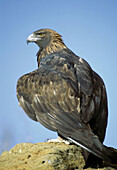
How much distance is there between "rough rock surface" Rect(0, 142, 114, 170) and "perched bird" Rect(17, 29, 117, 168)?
13.2 inches

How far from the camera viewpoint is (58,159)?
723 cm

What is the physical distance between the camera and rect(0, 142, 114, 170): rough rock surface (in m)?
7.15

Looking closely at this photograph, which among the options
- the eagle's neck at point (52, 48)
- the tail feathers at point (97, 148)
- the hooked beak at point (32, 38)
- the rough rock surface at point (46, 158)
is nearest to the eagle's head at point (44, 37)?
the hooked beak at point (32, 38)

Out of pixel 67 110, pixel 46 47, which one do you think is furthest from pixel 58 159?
pixel 46 47

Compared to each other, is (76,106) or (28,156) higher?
(76,106)

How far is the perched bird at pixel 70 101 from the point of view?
281 inches

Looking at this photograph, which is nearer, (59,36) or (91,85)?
(91,85)

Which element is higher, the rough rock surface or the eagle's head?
the eagle's head

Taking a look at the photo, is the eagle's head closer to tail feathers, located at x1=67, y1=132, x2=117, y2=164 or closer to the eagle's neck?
the eagle's neck

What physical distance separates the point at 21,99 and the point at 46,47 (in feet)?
8.11

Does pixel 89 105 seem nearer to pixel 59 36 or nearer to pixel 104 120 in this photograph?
pixel 104 120

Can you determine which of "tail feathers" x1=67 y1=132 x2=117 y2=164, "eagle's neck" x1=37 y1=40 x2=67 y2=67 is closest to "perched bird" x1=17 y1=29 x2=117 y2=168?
"tail feathers" x1=67 y1=132 x2=117 y2=164

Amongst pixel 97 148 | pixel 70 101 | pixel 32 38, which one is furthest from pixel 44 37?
pixel 97 148

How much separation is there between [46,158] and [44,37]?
466 centimetres
